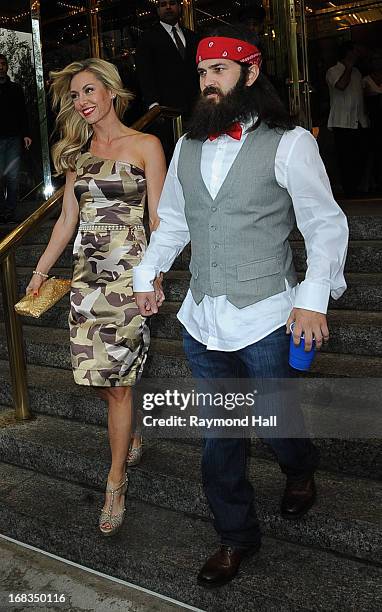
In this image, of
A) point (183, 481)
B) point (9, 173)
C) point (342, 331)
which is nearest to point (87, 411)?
point (183, 481)

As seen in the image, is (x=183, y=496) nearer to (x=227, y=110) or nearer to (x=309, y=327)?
(x=309, y=327)

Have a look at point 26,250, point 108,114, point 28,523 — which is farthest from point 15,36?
point 28,523

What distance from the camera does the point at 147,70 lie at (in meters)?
5.34

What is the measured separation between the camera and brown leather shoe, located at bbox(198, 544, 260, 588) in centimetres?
230

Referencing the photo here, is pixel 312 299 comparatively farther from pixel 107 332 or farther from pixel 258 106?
pixel 107 332

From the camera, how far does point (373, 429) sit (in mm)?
2793

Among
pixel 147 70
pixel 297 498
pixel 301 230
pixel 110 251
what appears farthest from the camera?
pixel 147 70

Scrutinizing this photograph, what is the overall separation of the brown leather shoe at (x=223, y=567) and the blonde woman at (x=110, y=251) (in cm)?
54

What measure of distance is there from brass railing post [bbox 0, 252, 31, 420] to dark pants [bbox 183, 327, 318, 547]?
156 centimetres

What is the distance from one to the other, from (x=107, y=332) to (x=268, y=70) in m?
5.03

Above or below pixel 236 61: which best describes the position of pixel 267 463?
below

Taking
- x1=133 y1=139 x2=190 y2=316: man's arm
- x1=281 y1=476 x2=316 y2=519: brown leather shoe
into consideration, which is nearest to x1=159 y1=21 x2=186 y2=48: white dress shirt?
x1=133 y1=139 x2=190 y2=316: man's arm

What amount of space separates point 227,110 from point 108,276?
91cm

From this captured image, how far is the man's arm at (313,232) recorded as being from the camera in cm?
193
